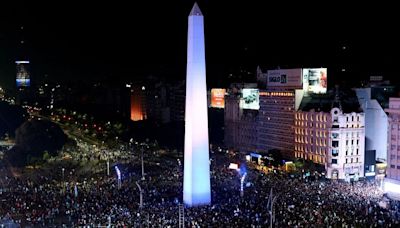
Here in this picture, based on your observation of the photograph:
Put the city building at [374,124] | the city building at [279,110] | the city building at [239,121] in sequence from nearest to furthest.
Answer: the city building at [374,124]
the city building at [279,110]
the city building at [239,121]

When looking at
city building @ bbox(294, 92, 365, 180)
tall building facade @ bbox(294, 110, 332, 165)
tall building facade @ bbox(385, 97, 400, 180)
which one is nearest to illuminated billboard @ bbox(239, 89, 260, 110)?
tall building facade @ bbox(294, 110, 332, 165)

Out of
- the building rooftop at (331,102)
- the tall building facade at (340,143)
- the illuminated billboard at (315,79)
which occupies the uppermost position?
the illuminated billboard at (315,79)

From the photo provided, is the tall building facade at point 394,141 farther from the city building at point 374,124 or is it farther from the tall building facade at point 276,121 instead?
the tall building facade at point 276,121

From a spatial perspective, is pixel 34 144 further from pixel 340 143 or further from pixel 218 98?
pixel 340 143

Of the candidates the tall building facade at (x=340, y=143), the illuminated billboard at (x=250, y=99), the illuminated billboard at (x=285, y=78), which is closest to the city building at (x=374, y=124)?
the tall building facade at (x=340, y=143)

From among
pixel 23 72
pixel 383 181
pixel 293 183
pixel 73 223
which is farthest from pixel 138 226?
pixel 23 72

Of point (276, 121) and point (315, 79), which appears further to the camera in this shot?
point (276, 121)

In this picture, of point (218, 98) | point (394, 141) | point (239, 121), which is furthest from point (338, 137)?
Answer: point (218, 98)
